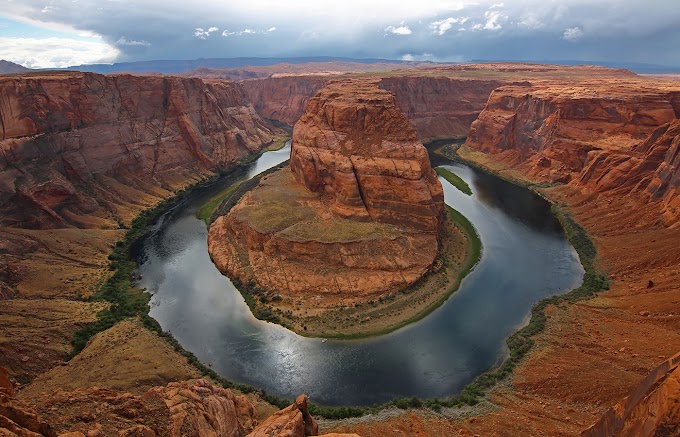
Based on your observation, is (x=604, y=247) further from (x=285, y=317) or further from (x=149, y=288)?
(x=149, y=288)

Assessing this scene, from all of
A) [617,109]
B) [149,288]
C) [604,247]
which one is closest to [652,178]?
[604,247]

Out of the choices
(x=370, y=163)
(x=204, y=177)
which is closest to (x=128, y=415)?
(x=370, y=163)

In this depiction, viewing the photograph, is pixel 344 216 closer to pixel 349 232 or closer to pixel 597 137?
pixel 349 232

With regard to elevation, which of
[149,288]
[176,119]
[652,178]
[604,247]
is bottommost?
[149,288]

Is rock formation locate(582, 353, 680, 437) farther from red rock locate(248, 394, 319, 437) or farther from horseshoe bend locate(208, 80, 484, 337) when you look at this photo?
horseshoe bend locate(208, 80, 484, 337)

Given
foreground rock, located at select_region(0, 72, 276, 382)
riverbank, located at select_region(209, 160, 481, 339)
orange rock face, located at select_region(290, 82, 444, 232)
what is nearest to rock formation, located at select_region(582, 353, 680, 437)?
riverbank, located at select_region(209, 160, 481, 339)

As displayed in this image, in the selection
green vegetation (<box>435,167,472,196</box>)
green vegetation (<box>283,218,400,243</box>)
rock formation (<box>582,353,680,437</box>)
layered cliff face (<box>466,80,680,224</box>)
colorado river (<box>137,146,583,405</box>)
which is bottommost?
colorado river (<box>137,146,583,405</box>)
